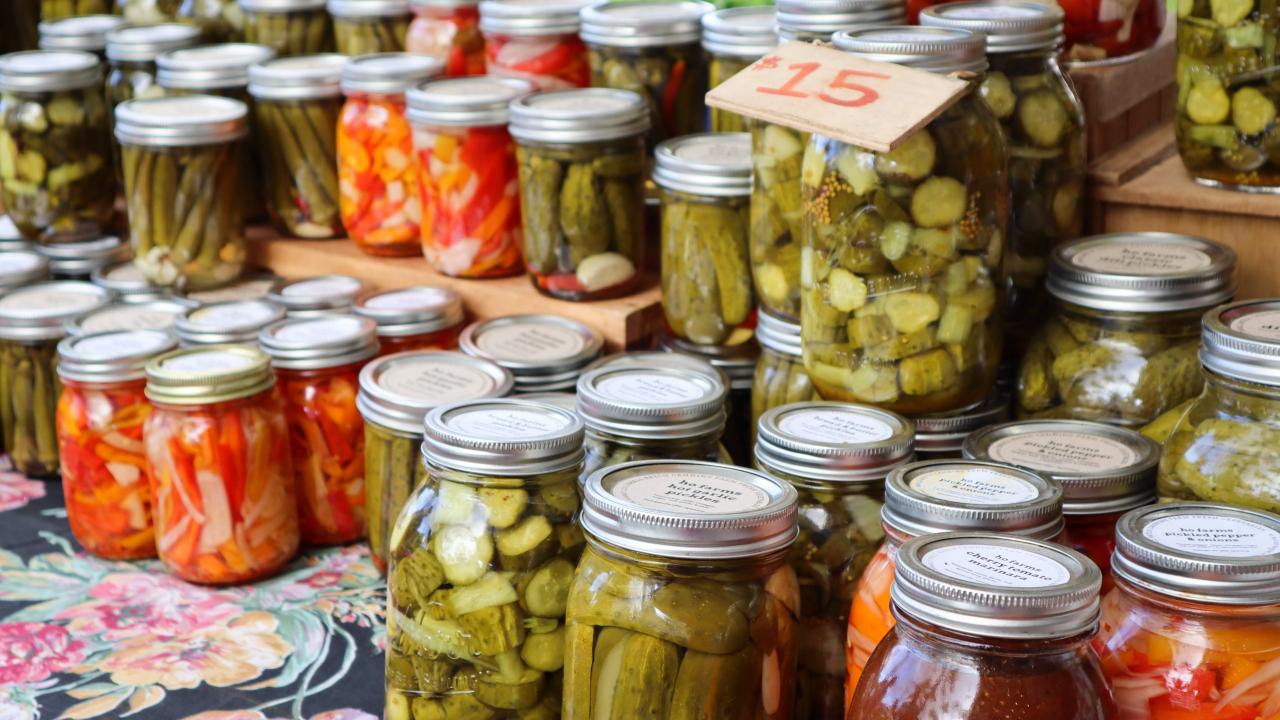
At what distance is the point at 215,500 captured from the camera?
167cm

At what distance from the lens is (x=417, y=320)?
1.86m

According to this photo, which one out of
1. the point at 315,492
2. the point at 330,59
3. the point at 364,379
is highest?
the point at 330,59

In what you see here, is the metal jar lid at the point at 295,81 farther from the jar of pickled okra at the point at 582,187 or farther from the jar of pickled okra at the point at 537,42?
the jar of pickled okra at the point at 582,187

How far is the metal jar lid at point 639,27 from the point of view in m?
1.87

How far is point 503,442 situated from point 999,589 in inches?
18.3

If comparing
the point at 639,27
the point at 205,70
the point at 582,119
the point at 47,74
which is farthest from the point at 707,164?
Result: the point at 47,74

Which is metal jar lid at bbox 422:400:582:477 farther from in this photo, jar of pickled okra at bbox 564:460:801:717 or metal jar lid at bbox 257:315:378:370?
metal jar lid at bbox 257:315:378:370

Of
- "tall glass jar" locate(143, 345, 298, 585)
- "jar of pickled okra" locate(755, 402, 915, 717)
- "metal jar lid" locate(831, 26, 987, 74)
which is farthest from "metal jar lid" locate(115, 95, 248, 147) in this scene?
"jar of pickled okra" locate(755, 402, 915, 717)

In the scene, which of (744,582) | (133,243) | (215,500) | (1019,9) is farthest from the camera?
(133,243)

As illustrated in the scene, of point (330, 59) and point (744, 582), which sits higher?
point (330, 59)

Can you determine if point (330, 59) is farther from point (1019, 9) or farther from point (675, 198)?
point (1019, 9)

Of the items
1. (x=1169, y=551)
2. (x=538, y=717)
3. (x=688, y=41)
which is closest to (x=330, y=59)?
(x=688, y=41)

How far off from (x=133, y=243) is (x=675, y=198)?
36.0 inches

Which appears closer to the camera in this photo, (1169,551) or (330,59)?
(1169,551)
